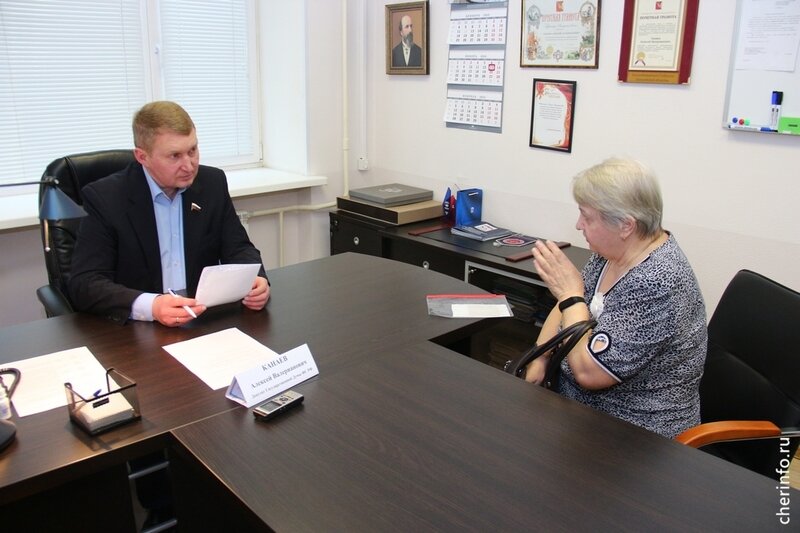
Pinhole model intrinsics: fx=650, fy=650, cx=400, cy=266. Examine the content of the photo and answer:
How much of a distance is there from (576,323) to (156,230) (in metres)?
1.31

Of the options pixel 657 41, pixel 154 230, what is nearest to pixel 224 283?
pixel 154 230

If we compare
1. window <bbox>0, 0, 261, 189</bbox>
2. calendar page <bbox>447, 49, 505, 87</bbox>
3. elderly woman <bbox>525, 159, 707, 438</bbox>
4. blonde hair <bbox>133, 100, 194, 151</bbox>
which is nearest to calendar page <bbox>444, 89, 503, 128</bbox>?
calendar page <bbox>447, 49, 505, 87</bbox>

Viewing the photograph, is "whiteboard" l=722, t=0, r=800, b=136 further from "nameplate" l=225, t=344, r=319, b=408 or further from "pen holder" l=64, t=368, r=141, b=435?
"pen holder" l=64, t=368, r=141, b=435

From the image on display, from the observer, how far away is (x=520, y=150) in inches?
125

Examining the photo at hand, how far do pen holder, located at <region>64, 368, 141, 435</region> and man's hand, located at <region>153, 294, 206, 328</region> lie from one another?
40 centimetres

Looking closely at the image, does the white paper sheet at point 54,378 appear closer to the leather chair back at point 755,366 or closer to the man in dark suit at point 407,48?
the leather chair back at point 755,366

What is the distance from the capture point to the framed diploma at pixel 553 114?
2.92m

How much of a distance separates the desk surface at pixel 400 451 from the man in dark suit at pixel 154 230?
0.48 ft

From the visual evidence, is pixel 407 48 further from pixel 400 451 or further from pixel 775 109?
pixel 400 451

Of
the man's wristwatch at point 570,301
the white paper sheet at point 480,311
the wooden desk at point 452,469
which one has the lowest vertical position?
the wooden desk at point 452,469

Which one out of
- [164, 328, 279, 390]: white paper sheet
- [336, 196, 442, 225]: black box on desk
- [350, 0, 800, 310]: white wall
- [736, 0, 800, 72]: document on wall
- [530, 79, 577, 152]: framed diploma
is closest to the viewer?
[164, 328, 279, 390]: white paper sheet

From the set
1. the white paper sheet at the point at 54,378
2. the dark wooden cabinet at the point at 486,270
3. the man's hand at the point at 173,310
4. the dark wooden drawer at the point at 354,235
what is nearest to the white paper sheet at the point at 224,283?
the man's hand at the point at 173,310

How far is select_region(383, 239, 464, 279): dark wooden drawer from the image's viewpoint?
117 inches

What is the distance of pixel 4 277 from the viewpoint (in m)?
2.90
